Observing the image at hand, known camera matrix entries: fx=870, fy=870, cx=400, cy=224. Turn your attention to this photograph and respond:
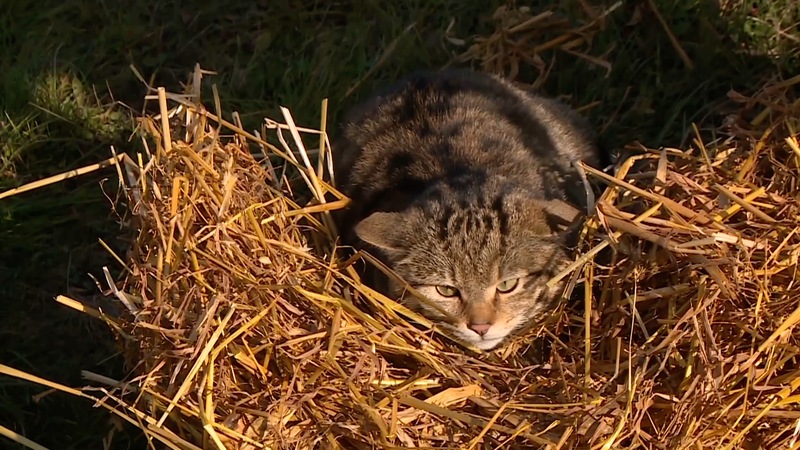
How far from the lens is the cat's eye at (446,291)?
2594 millimetres

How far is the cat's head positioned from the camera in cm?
251

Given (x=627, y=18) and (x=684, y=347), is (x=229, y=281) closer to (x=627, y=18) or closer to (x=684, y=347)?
(x=684, y=347)

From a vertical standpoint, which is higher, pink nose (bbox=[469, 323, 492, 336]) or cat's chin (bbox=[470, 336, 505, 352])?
pink nose (bbox=[469, 323, 492, 336])

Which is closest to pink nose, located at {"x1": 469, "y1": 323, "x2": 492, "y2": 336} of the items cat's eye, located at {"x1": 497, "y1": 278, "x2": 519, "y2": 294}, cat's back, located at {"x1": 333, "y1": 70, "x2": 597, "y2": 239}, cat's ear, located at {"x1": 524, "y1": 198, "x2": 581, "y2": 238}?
cat's eye, located at {"x1": 497, "y1": 278, "x2": 519, "y2": 294}

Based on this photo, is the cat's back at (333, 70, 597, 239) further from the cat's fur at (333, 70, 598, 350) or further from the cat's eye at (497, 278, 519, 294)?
the cat's eye at (497, 278, 519, 294)

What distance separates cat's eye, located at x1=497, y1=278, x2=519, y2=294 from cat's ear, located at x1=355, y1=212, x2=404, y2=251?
0.33 metres

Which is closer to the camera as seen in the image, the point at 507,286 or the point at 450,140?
the point at 507,286

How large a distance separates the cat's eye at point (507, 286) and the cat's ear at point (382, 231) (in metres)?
0.33

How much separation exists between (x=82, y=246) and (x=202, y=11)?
139 centimetres

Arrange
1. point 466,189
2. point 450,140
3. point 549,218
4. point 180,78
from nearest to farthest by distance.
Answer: point 549,218
point 466,189
point 450,140
point 180,78

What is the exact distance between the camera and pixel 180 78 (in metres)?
4.16

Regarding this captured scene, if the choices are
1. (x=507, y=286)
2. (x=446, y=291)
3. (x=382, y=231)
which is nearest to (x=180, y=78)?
(x=382, y=231)

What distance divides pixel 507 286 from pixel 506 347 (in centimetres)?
18

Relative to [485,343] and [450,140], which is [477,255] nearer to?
[485,343]
